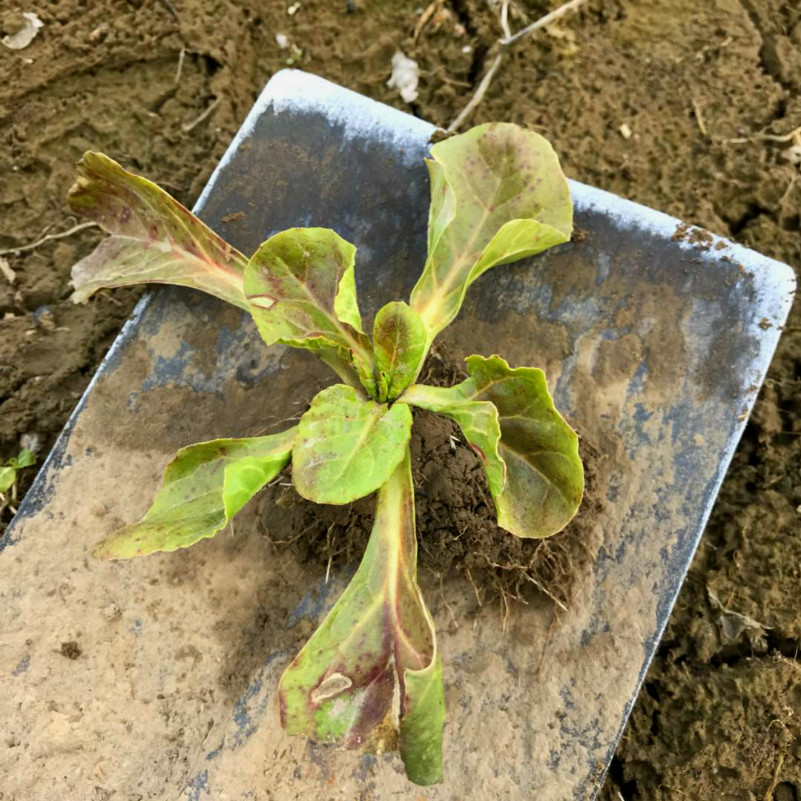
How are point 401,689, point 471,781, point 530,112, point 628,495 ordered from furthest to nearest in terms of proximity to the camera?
point 530,112
point 628,495
point 471,781
point 401,689

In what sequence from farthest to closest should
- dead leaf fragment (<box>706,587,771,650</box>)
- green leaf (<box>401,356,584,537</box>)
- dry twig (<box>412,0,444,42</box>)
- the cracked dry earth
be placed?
dry twig (<box>412,0,444,42</box>), the cracked dry earth, dead leaf fragment (<box>706,587,771,650</box>), green leaf (<box>401,356,584,537</box>)

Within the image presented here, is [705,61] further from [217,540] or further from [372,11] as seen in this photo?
[217,540]

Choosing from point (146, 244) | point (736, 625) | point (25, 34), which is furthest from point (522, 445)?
point (25, 34)

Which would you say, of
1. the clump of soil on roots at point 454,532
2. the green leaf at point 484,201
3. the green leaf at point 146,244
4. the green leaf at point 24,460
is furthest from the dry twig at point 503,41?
the green leaf at point 24,460

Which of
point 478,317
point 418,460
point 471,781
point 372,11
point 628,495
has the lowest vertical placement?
point 471,781

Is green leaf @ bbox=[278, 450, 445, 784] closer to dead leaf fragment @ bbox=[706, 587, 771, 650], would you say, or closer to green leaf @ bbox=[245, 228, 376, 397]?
green leaf @ bbox=[245, 228, 376, 397]

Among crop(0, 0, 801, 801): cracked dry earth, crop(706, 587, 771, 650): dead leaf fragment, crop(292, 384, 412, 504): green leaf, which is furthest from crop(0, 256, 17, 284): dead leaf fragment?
crop(706, 587, 771, 650): dead leaf fragment

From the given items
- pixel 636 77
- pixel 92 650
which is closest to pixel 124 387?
pixel 92 650
